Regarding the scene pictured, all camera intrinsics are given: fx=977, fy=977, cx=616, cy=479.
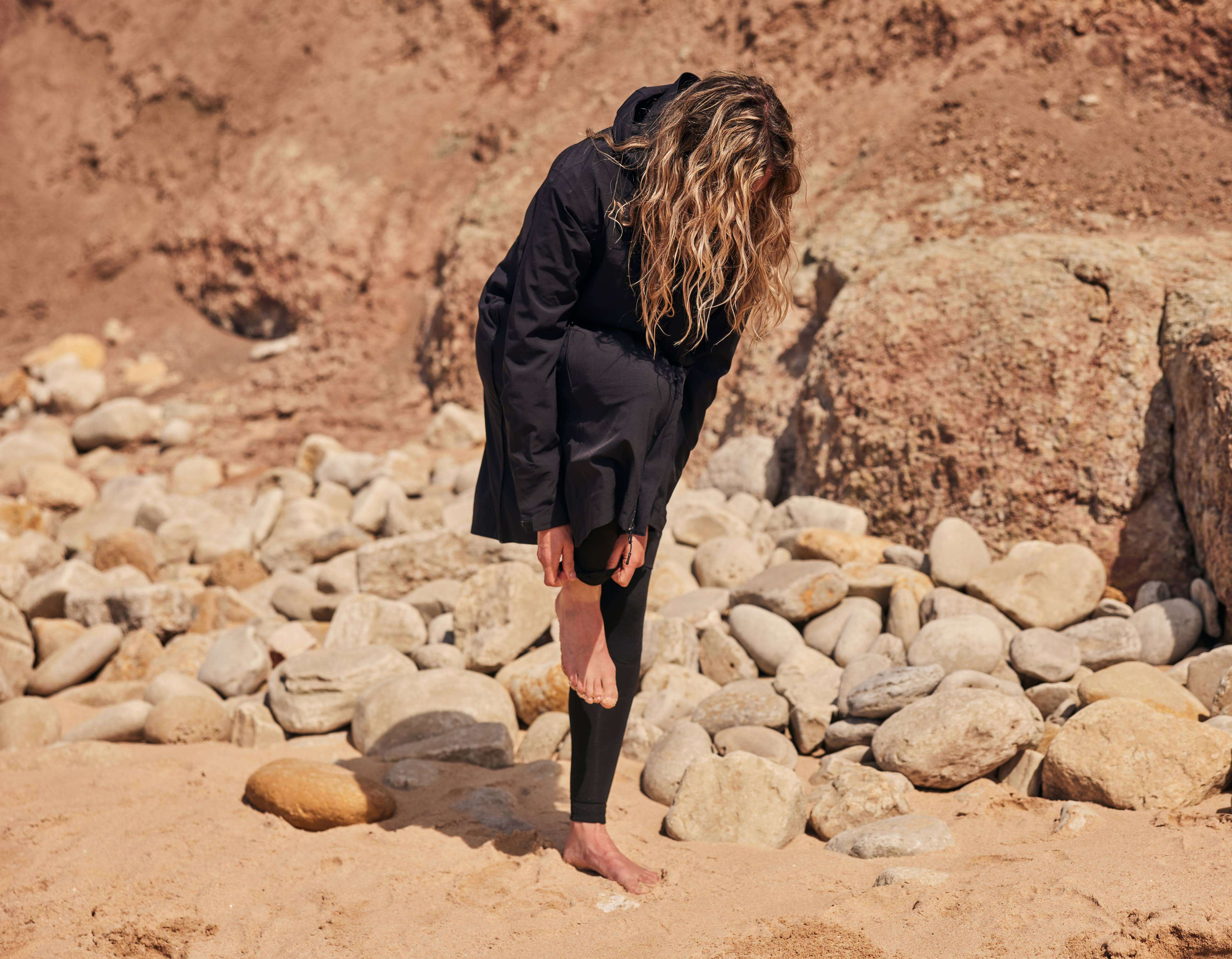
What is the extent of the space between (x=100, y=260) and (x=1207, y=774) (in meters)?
10.2

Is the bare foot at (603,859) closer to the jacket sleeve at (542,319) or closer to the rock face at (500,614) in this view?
the jacket sleeve at (542,319)

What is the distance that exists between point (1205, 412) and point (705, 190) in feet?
8.44

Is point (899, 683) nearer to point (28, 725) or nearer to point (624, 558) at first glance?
point (624, 558)

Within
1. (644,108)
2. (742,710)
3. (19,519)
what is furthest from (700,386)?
(19,519)

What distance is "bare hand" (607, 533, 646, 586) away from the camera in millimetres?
2105

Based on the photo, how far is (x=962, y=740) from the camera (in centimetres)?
268

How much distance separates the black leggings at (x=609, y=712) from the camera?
229cm

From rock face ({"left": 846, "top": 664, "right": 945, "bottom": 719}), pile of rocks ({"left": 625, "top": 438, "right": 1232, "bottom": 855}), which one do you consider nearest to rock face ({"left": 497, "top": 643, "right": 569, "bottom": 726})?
pile of rocks ({"left": 625, "top": 438, "right": 1232, "bottom": 855})

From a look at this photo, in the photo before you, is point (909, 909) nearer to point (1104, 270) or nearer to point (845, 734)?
point (845, 734)

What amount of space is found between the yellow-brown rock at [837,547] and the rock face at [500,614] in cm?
111

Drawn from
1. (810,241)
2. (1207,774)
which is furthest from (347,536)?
(1207,774)

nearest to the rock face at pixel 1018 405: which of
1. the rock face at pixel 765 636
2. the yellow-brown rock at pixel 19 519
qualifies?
the rock face at pixel 765 636

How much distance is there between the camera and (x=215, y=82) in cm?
971

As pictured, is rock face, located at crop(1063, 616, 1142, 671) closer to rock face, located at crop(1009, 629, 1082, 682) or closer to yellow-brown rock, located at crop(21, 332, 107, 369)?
rock face, located at crop(1009, 629, 1082, 682)
